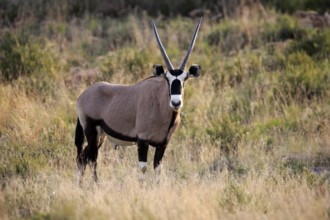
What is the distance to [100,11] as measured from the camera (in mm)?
21578

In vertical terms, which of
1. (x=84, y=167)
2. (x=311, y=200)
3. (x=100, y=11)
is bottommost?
(x=100, y=11)

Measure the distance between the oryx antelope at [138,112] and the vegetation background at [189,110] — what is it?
40 centimetres

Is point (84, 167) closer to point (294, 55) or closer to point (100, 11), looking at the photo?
point (294, 55)

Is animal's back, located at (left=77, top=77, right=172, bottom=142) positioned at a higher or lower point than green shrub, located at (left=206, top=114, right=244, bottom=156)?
higher

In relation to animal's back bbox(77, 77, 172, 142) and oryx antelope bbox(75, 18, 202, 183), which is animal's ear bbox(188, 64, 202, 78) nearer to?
oryx antelope bbox(75, 18, 202, 183)

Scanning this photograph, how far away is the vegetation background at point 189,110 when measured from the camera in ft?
23.1

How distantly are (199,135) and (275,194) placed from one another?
356cm

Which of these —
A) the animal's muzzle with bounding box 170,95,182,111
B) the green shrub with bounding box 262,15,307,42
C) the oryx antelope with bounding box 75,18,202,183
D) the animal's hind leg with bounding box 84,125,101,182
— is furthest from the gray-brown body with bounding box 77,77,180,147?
the green shrub with bounding box 262,15,307,42

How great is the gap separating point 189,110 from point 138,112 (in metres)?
3.73

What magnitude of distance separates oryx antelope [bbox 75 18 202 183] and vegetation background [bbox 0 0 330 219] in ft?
1.31

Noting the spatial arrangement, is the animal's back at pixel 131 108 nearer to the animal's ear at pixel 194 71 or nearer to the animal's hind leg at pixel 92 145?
the animal's hind leg at pixel 92 145

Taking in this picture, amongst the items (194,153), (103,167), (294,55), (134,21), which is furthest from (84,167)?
(134,21)

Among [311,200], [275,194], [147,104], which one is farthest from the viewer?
[147,104]

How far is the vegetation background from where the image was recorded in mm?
7051
